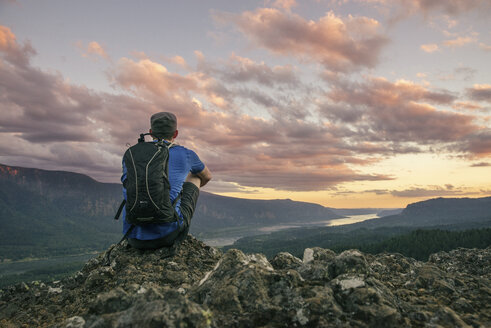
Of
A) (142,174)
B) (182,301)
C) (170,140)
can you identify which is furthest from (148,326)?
(170,140)

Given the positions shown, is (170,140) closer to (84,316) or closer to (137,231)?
(137,231)

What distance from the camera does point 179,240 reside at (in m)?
8.16

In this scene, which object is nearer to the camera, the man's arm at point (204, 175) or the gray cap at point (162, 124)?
the gray cap at point (162, 124)

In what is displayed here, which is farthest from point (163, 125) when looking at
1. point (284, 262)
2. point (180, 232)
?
point (284, 262)

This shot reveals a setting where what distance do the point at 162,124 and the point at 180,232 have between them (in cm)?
323

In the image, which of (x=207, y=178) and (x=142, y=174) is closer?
(x=142, y=174)

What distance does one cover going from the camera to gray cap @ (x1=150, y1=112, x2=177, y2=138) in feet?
26.3

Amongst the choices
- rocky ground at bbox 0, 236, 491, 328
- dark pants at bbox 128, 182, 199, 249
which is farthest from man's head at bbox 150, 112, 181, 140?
rocky ground at bbox 0, 236, 491, 328

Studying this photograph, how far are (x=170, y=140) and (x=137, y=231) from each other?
2805 mm

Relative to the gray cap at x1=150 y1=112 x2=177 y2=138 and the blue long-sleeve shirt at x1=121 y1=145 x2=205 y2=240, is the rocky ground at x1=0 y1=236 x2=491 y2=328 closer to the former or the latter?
the blue long-sleeve shirt at x1=121 y1=145 x2=205 y2=240

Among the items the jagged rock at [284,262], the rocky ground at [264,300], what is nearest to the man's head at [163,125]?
the rocky ground at [264,300]

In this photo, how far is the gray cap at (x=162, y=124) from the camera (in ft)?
26.3

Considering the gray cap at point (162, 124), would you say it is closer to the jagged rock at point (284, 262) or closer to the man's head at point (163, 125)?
the man's head at point (163, 125)

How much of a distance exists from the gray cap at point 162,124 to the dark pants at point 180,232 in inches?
67.4
